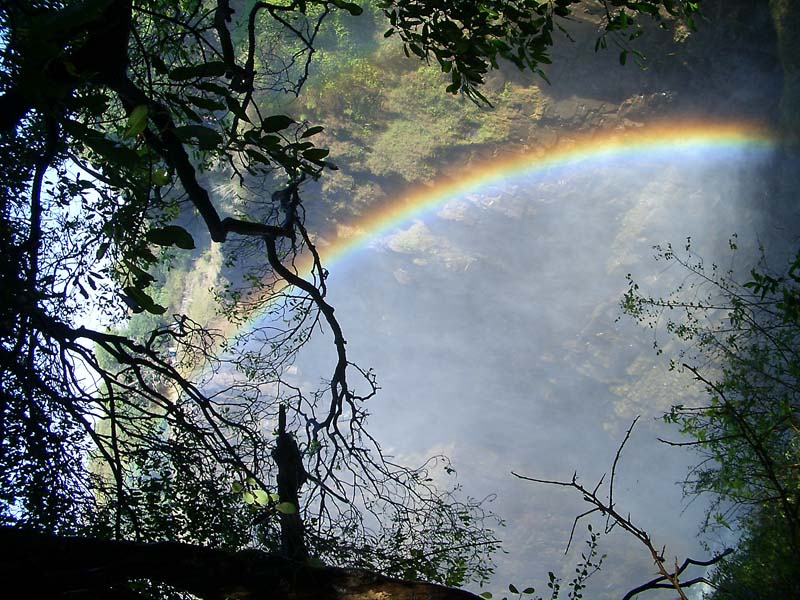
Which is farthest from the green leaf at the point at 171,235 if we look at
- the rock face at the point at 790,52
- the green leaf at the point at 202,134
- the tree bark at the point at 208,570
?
the rock face at the point at 790,52

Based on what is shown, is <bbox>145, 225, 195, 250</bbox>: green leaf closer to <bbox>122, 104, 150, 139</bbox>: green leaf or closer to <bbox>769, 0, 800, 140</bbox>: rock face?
<bbox>122, 104, 150, 139</bbox>: green leaf

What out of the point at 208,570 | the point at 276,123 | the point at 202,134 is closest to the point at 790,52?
the point at 276,123

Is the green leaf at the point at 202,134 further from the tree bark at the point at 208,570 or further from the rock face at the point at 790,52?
the rock face at the point at 790,52

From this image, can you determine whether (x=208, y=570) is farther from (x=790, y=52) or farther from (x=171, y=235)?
(x=790, y=52)

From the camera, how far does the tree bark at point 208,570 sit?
1.11 metres

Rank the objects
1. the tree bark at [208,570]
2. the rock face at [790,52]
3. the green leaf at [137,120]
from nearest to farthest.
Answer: the green leaf at [137,120] < the tree bark at [208,570] < the rock face at [790,52]

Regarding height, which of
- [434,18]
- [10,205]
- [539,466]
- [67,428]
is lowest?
[67,428]

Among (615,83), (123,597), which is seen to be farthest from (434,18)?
(615,83)

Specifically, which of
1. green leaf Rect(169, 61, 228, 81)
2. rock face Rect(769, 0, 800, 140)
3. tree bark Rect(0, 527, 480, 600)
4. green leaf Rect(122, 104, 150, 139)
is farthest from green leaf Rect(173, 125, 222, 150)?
rock face Rect(769, 0, 800, 140)

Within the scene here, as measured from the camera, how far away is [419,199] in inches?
703

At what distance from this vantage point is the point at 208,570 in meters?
1.17

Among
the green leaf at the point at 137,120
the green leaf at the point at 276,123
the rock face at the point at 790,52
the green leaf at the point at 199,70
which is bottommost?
the green leaf at the point at 137,120

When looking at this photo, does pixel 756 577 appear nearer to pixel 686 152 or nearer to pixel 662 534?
pixel 686 152

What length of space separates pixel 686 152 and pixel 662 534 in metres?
14.6
